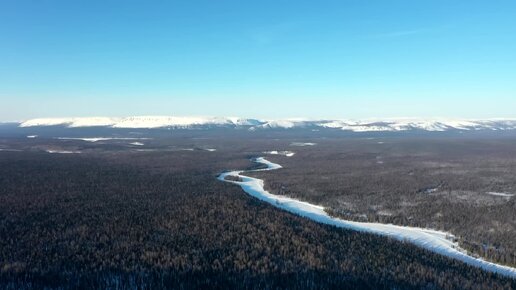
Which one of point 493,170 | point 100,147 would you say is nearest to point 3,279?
point 493,170

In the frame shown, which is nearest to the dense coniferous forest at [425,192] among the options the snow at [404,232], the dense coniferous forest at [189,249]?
the snow at [404,232]

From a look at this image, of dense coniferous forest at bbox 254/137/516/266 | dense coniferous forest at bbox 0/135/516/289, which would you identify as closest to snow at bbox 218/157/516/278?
dense coniferous forest at bbox 254/137/516/266

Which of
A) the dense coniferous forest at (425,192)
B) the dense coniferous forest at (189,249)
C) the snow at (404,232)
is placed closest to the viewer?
the dense coniferous forest at (189,249)

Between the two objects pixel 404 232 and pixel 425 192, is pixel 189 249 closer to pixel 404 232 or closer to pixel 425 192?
pixel 404 232

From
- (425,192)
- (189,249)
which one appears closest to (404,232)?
(425,192)

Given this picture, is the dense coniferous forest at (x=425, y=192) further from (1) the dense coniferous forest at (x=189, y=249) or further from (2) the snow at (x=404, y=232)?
(1) the dense coniferous forest at (x=189, y=249)

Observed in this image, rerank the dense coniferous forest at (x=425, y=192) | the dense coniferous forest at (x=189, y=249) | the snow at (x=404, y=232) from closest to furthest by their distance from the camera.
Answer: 1. the dense coniferous forest at (x=189, y=249)
2. the snow at (x=404, y=232)
3. the dense coniferous forest at (x=425, y=192)

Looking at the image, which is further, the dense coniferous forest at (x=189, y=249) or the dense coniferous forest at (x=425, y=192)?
the dense coniferous forest at (x=425, y=192)

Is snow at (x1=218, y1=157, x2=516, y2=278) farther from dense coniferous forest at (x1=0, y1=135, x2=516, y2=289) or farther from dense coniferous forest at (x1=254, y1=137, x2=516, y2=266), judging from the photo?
dense coniferous forest at (x1=0, y1=135, x2=516, y2=289)
